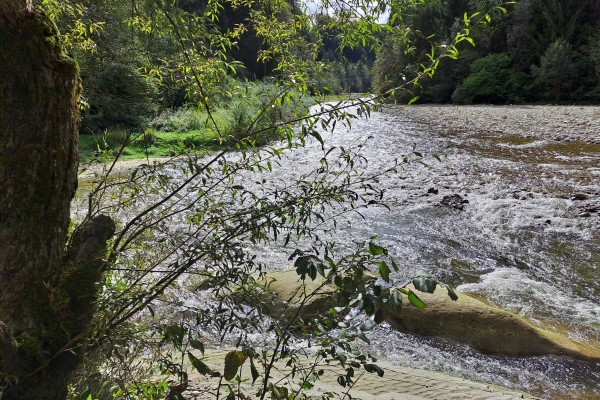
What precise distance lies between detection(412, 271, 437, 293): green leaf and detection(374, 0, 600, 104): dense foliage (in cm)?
2157

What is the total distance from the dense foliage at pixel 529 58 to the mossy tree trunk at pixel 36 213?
70.3 feet

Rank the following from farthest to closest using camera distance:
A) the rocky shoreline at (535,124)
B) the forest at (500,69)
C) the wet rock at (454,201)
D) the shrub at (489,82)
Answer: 1. the shrub at (489,82)
2. the forest at (500,69)
3. the rocky shoreline at (535,124)
4. the wet rock at (454,201)

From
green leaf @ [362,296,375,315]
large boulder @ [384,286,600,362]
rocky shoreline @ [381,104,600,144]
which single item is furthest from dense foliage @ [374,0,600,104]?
green leaf @ [362,296,375,315]

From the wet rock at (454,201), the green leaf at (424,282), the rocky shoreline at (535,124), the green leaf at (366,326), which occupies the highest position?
the green leaf at (424,282)

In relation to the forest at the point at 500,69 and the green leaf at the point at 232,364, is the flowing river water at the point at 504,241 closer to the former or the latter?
the green leaf at the point at 232,364

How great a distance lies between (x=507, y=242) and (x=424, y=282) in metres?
5.51

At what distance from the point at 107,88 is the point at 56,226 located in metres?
14.2

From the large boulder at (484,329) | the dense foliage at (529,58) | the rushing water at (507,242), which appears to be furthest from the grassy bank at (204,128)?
the dense foliage at (529,58)

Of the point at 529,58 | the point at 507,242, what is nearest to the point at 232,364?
the point at 507,242

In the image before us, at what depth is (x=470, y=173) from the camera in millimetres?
9461

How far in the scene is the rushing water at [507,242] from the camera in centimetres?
341

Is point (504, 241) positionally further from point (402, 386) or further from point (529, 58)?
point (529, 58)

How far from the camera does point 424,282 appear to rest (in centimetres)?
104

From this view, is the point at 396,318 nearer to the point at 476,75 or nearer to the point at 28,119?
the point at 28,119
